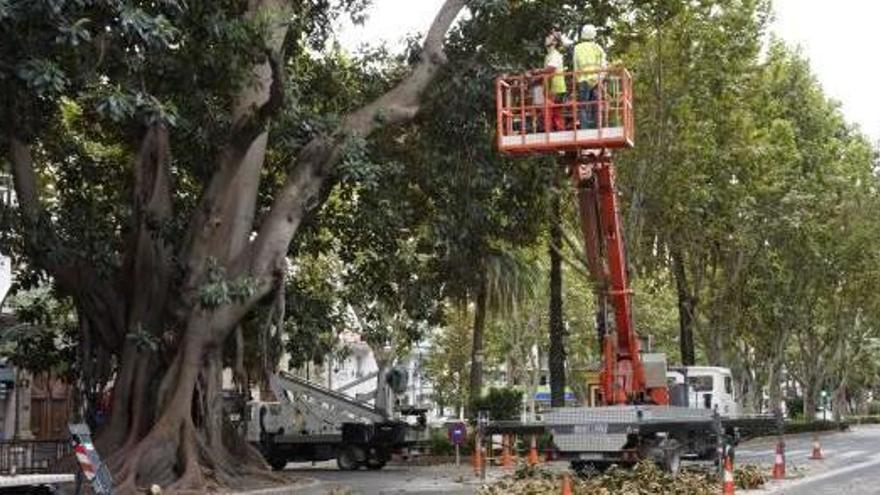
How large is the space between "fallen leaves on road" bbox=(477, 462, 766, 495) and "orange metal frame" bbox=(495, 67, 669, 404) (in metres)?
1.80

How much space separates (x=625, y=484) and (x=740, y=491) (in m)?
2.77

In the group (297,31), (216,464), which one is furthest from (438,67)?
(216,464)

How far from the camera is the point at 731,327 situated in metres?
42.6

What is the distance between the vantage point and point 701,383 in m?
32.9

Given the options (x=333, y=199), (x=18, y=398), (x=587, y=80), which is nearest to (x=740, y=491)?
(x=587, y=80)

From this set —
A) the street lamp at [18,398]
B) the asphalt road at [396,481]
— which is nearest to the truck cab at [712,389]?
the asphalt road at [396,481]

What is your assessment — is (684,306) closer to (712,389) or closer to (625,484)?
(712,389)

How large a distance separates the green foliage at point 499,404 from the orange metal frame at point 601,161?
465 inches

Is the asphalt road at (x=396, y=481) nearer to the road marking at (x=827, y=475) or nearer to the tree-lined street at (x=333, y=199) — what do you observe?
the tree-lined street at (x=333, y=199)

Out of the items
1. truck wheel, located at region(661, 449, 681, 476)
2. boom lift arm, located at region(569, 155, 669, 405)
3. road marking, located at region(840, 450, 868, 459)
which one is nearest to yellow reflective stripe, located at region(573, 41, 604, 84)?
boom lift arm, located at region(569, 155, 669, 405)

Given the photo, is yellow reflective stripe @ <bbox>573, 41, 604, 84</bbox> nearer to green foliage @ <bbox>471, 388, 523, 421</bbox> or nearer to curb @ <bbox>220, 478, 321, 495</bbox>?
curb @ <bbox>220, 478, 321, 495</bbox>

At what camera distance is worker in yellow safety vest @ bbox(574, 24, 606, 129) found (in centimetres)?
1669

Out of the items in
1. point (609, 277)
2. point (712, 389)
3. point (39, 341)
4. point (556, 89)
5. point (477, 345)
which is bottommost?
point (712, 389)

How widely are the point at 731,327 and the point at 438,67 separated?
25.6 metres
